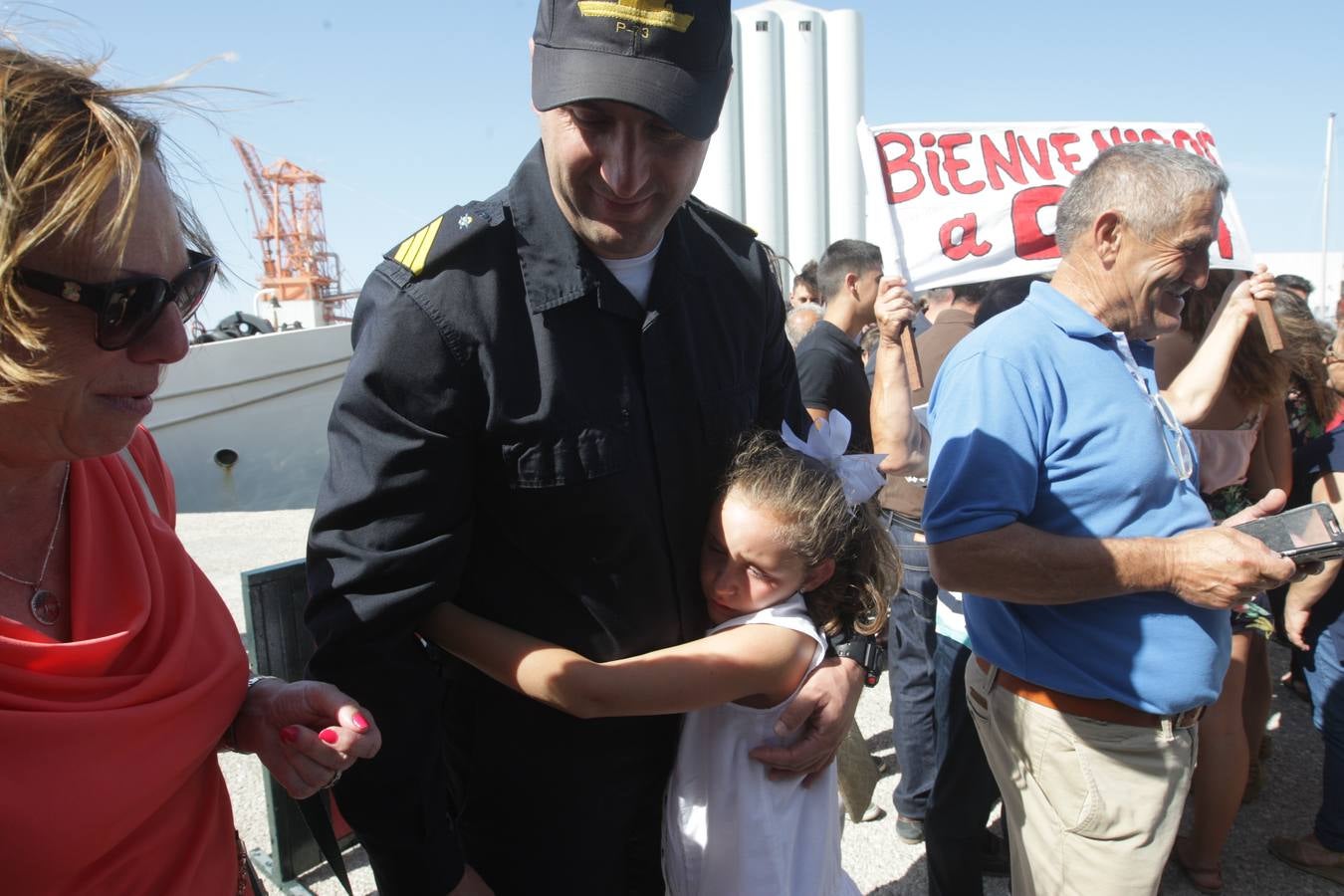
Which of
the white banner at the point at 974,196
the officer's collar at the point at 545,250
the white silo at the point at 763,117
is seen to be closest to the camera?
the officer's collar at the point at 545,250

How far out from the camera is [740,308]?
170 cm

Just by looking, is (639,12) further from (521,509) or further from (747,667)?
(747,667)

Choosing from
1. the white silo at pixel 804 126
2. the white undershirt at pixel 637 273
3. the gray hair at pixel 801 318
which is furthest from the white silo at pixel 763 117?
the white undershirt at pixel 637 273

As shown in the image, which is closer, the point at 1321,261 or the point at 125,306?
the point at 125,306

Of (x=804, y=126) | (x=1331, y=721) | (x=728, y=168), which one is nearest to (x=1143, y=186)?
(x=1331, y=721)

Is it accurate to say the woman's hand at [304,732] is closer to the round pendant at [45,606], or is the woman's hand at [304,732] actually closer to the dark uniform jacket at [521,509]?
the dark uniform jacket at [521,509]

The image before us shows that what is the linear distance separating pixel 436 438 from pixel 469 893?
2.53 feet

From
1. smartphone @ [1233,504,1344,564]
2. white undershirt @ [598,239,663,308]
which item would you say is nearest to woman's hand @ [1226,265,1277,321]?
smartphone @ [1233,504,1344,564]

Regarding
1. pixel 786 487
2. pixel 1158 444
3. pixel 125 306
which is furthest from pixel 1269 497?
pixel 125 306

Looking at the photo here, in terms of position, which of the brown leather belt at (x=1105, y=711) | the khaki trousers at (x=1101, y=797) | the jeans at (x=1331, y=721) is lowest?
the jeans at (x=1331, y=721)

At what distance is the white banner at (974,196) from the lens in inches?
144

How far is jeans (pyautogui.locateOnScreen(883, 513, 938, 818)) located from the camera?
137 inches

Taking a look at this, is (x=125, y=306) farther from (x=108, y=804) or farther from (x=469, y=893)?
(x=469, y=893)

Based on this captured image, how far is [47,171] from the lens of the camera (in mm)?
982
